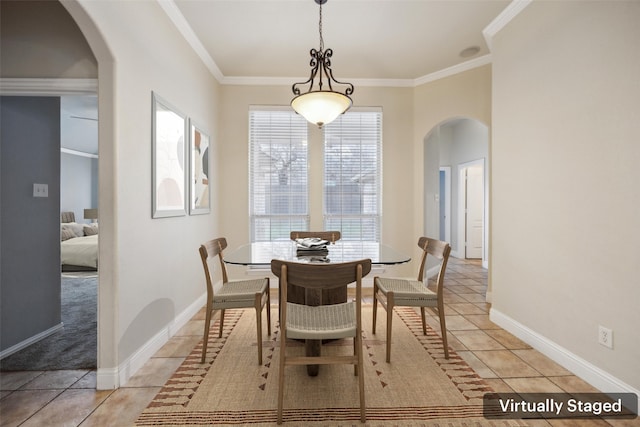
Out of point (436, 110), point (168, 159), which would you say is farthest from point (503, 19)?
point (168, 159)

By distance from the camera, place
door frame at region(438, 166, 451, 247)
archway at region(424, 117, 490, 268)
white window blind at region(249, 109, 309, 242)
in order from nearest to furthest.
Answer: white window blind at region(249, 109, 309, 242) → archway at region(424, 117, 490, 268) → door frame at region(438, 166, 451, 247)

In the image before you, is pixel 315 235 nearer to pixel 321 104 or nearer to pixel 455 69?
pixel 321 104

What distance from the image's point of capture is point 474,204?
629cm

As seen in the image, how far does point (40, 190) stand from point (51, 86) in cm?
101

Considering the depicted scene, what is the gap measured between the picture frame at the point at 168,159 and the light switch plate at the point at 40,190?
41.6 inches

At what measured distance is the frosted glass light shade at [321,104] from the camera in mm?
2311

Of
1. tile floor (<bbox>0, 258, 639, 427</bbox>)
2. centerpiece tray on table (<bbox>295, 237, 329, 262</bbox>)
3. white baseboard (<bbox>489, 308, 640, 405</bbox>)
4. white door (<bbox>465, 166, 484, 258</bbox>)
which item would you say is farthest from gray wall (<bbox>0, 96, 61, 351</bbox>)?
white door (<bbox>465, 166, 484, 258</bbox>)

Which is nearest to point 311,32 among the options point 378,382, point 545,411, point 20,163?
point 20,163

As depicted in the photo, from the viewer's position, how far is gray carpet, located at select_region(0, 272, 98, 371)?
2211 millimetres

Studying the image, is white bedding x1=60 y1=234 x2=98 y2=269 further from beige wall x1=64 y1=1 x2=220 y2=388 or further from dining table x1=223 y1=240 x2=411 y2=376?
dining table x1=223 y1=240 x2=411 y2=376

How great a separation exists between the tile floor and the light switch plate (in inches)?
54.5

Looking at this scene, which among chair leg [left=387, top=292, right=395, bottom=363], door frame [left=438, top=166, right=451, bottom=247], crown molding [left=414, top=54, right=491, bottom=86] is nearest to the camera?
chair leg [left=387, top=292, right=395, bottom=363]

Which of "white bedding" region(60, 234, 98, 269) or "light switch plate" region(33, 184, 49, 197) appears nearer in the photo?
"light switch plate" region(33, 184, 49, 197)

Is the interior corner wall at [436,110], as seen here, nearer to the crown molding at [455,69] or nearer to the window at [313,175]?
the crown molding at [455,69]
